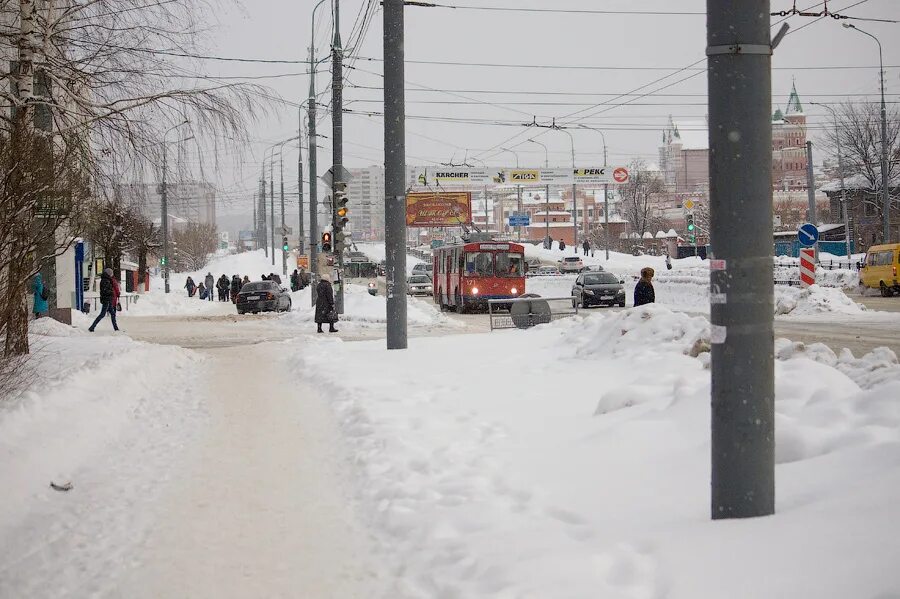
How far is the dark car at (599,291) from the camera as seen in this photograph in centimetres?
3919

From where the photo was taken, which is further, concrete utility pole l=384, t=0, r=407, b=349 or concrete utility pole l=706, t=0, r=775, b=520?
concrete utility pole l=384, t=0, r=407, b=349

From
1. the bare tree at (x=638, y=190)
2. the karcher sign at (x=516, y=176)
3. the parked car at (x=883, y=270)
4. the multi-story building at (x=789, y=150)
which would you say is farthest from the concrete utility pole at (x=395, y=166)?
the multi-story building at (x=789, y=150)

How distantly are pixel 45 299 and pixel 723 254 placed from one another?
23.9 metres

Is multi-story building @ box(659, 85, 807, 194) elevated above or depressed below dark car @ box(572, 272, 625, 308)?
above

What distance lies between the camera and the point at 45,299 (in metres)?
25.0

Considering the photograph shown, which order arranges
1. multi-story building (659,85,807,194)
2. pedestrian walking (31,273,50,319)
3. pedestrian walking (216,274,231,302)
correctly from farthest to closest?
1. multi-story building (659,85,807,194)
2. pedestrian walking (216,274,231,302)
3. pedestrian walking (31,273,50,319)

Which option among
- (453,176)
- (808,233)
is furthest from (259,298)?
(453,176)

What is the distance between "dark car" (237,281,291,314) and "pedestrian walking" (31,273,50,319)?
1661 centimetres

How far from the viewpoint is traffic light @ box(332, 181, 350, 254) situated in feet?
88.4

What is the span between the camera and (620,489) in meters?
5.91

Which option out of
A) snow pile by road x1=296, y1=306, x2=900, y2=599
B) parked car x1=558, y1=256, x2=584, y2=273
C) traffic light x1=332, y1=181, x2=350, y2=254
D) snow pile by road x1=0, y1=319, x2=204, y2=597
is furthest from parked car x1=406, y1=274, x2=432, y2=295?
snow pile by road x1=296, y1=306, x2=900, y2=599

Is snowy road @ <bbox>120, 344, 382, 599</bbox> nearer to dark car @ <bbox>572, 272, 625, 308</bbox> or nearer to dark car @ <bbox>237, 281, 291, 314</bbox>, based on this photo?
dark car @ <bbox>572, 272, 625, 308</bbox>

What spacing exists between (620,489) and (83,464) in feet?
17.3

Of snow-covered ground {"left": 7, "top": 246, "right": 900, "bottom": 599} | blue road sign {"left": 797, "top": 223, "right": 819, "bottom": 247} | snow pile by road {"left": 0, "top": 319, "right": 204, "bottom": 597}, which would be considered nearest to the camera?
snow-covered ground {"left": 7, "top": 246, "right": 900, "bottom": 599}
